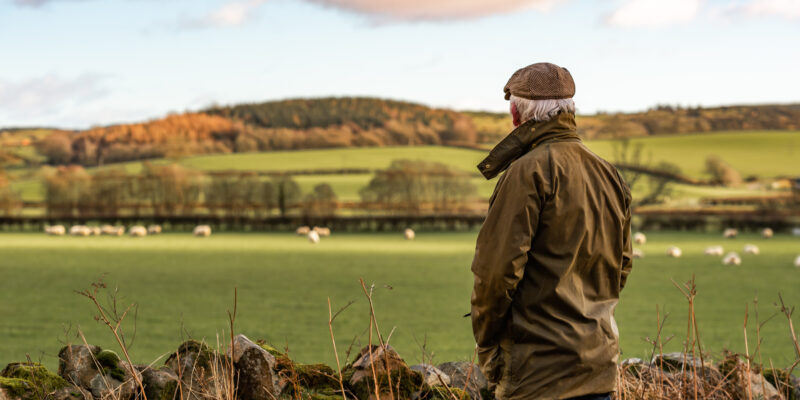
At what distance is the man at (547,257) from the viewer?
280 centimetres

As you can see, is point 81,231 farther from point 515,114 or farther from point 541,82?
point 541,82

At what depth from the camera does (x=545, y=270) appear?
9.46 ft

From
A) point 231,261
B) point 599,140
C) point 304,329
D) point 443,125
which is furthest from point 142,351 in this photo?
point 443,125

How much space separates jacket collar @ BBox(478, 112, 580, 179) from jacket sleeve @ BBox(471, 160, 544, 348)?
0.46 ft

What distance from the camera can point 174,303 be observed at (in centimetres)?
1419

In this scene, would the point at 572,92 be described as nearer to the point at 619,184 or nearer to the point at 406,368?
the point at 619,184

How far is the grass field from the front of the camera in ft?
33.9

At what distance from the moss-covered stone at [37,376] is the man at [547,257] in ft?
7.85

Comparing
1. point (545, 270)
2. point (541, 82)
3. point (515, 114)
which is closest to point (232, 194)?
point (515, 114)

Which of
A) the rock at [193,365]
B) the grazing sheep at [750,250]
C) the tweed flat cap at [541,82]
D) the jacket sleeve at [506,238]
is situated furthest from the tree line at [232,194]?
the jacket sleeve at [506,238]

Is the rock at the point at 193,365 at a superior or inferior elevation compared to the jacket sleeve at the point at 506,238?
inferior

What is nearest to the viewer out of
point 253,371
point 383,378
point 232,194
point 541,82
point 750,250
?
point 541,82

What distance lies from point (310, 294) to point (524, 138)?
12.7 m

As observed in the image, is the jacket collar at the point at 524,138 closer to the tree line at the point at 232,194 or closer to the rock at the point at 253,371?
the rock at the point at 253,371
